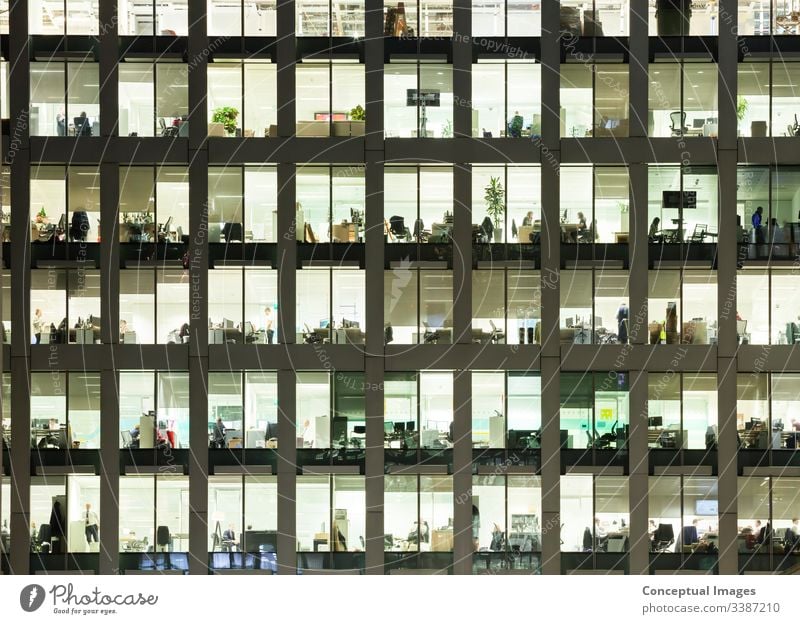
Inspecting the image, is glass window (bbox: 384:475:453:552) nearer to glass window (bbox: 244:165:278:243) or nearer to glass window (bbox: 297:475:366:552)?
glass window (bbox: 297:475:366:552)

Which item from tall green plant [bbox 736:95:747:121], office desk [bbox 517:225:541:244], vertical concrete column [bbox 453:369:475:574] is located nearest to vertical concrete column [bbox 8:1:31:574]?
vertical concrete column [bbox 453:369:475:574]

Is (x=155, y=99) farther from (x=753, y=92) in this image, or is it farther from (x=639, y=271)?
(x=753, y=92)

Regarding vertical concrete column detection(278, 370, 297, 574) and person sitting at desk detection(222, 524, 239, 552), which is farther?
person sitting at desk detection(222, 524, 239, 552)

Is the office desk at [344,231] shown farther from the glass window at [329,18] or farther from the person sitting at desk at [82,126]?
the person sitting at desk at [82,126]

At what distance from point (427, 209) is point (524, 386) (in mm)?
4850

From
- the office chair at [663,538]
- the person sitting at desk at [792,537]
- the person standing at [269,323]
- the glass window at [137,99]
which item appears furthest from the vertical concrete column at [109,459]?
the person sitting at desk at [792,537]

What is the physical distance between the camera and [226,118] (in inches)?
968

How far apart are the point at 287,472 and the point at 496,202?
8165 mm

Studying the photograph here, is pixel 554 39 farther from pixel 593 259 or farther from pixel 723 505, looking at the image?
pixel 723 505

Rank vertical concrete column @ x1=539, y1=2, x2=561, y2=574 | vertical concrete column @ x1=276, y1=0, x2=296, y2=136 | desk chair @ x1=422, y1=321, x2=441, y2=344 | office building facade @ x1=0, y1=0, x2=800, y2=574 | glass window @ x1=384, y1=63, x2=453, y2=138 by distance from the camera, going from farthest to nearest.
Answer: glass window @ x1=384, y1=63, x2=453, y2=138, desk chair @ x1=422, y1=321, x2=441, y2=344, vertical concrete column @ x1=276, y1=0, x2=296, y2=136, office building facade @ x1=0, y1=0, x2=800, y2=574, vertical concrete column @ x1=539, y1=2, x2=561, y2=574

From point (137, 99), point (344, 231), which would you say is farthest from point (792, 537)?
point (137, 99)

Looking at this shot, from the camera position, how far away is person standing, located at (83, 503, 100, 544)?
24.5 metres

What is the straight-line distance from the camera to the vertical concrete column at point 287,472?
954 inches

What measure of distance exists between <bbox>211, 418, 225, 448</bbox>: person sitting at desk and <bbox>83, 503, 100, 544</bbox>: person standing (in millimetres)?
3377
